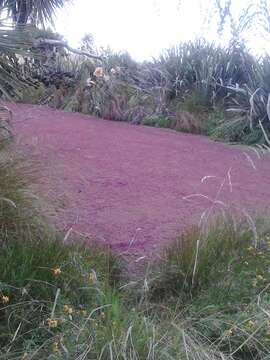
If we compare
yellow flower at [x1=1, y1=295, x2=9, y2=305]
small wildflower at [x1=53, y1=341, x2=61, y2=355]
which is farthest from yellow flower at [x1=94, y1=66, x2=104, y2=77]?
small wildflower at [x1=53, y1=341, x2=61, y2=355]

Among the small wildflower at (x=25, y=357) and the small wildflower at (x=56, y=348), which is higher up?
the small wildflower at (x=56, y=348)

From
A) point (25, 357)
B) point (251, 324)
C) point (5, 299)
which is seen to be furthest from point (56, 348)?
point (251, 324)

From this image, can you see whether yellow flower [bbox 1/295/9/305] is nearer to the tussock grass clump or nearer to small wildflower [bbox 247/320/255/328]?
the tussock grass clump

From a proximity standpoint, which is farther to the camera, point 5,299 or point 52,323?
point 5,299

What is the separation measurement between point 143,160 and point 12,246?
3.66m

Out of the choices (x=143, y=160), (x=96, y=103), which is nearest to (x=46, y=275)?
(x=143, y=160)

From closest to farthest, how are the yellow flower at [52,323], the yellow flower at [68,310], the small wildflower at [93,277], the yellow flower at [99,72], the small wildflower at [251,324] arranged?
the yellow flower at [52,323], the yellow flower at [68,310], the small wildflower at [251,324], the small wildflower at [93,277], the yellow flower at [99,72]

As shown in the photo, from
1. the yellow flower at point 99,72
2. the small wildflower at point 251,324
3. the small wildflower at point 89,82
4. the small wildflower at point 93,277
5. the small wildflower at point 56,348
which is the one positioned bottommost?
the small wildflower at point 89,82

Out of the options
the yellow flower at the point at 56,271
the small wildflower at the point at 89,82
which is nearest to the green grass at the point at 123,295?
the yellow flower at the point at 56,271

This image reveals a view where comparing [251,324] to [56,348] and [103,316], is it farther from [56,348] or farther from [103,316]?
[56,348]

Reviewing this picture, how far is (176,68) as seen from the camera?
12.1 meters

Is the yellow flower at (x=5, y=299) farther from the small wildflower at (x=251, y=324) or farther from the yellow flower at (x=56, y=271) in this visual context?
the small wildflower at (x=251, y=324)

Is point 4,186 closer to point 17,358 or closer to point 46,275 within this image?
point 46,275

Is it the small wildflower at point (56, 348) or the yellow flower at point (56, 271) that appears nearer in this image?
the small wildflower at point (56, 348)
